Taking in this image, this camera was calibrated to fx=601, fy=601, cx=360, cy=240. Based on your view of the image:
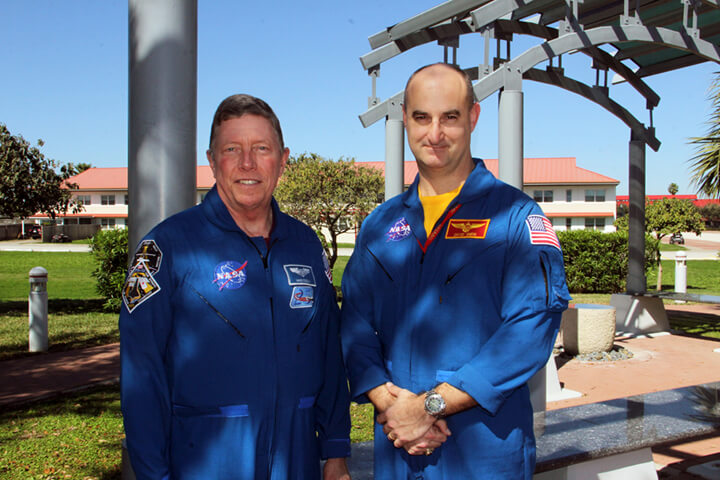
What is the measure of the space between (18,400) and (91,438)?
1705mm

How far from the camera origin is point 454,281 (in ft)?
6.94

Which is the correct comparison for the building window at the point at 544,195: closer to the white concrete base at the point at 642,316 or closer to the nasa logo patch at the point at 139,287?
the white concrete base at the point at 642,316

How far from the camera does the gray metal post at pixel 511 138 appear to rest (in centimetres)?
649

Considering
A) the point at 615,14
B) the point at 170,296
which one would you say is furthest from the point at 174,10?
the point at 615,14

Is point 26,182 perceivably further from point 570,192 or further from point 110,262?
point 570,192

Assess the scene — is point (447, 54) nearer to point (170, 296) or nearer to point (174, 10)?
point (174, 10)

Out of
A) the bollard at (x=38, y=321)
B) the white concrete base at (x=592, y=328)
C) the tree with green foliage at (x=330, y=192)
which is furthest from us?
the tree with green foliage at (x=330, y=192)

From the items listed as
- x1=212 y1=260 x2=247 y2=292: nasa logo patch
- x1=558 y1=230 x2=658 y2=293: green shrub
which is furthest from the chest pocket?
x1=558 y1=230 x2=658 y2=293: green shrub

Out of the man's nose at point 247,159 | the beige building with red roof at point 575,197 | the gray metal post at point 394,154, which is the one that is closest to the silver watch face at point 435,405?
the man's nose at point 247,159

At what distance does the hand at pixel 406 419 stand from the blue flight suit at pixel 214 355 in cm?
29

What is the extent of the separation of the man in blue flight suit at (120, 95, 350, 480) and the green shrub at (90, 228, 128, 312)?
12621 mm

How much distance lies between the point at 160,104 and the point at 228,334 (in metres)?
1.14

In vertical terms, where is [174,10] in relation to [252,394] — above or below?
above

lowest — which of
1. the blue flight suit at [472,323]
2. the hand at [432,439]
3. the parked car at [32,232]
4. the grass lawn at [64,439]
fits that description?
the grass lawn at [64,439]
